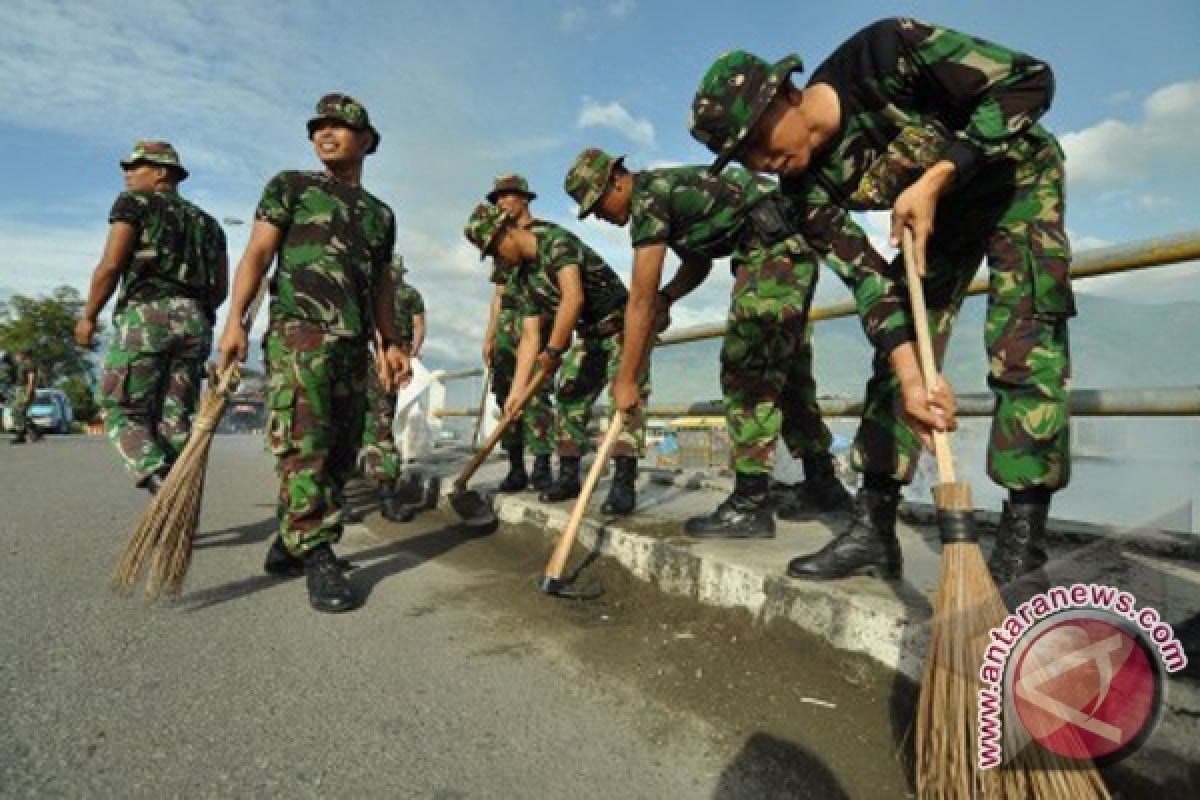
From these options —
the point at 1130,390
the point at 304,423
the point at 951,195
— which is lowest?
the point at 304,423

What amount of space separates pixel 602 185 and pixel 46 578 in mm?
2659

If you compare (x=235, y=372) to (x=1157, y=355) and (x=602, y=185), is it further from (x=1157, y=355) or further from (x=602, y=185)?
(x=1157, y=355)

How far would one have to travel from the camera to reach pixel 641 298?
2.71 metres

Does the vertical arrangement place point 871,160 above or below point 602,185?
below

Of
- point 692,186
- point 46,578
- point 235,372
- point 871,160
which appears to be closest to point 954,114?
point 871,160

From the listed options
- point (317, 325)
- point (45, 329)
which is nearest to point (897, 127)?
point (317, 325)

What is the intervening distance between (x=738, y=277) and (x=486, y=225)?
1.77 metres

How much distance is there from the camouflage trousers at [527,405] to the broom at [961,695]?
9.96ft

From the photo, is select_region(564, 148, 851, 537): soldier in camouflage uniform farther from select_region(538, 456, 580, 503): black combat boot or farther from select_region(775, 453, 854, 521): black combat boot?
select_region(538, 456, 580, 503): black combat boot

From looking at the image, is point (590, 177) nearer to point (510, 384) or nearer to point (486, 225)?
point (486, 225)

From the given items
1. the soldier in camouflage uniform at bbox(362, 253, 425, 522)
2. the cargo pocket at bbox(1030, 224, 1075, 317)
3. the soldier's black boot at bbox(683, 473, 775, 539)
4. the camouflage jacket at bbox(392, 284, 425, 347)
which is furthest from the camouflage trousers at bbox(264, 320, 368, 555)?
the camouflage jacket at bbox(392, 284, 425, 347)

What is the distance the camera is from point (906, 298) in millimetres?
1902

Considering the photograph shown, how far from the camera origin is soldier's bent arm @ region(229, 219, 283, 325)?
8.45ft

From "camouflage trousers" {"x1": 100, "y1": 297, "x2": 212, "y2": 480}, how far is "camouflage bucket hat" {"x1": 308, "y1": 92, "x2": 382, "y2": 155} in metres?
1.47
